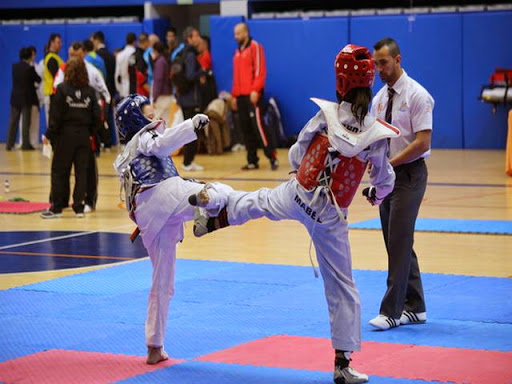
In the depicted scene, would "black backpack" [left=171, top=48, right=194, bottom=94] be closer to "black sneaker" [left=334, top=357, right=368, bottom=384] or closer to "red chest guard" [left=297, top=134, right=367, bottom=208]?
"red chest guard" [left=297, top=134, right=367, bottom=208]

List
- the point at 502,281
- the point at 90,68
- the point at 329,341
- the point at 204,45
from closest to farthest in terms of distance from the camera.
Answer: the point at 329,341 < the point at 502,281 < the point at 90,68 < the point at 204,45

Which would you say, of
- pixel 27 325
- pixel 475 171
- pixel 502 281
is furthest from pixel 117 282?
pixel 475 171

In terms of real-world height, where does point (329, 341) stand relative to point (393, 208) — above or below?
below

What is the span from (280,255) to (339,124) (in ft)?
14.9

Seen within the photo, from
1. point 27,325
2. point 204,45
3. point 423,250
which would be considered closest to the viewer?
point 27,325

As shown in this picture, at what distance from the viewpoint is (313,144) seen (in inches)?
230

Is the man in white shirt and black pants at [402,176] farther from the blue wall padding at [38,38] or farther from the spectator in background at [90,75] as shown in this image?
the blue wall padding at [38,38]

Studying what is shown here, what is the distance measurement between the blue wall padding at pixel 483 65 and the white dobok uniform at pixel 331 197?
14.9 m

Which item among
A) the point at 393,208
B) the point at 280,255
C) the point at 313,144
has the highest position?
the point at 313,144

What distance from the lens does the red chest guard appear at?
5.75m

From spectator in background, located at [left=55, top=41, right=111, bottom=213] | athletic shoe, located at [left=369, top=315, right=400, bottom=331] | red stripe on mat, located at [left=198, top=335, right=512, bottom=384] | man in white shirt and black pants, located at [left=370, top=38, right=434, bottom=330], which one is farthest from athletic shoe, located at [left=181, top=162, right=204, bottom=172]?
red stripe on mat, located at [left=198, top=335, right=512, bottom=384]

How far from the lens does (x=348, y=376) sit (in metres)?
5.71

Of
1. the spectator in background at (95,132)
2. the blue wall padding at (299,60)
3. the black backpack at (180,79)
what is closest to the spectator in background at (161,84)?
the black backpack at (180,79)

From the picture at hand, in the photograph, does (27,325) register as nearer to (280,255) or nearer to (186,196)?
(186,196)
